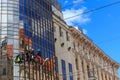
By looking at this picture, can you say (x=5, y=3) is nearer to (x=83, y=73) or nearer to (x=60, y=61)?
(x=60, y=61)

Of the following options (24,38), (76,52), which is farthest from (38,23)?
(76,52)

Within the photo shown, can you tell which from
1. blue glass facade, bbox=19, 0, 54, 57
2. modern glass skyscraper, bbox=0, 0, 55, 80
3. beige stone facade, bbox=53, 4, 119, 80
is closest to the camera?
modern glass skyscraper, bbox=0, 0, 55, 80

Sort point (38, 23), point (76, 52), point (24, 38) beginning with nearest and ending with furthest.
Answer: point (24, 38) < point (38, 23) < point (76, 52)

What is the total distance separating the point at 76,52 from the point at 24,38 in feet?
53.4

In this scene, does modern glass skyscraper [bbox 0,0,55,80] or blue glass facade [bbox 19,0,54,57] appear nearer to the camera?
modern glass skyscraper [bbox 0,0,55,80]

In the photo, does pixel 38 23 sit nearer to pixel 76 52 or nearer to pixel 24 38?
pixel 24 38

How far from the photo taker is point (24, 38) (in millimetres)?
41125

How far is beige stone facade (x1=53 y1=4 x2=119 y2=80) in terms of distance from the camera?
50653mm

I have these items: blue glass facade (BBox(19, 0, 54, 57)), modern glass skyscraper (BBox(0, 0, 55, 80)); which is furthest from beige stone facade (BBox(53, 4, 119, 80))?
modern glass skyscraper (BBox(0, 0, 55, 80))

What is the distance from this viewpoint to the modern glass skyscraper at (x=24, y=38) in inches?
1559

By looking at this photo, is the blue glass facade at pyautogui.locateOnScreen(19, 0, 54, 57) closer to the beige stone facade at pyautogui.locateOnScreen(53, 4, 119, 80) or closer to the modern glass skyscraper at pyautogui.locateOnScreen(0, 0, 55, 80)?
the modern glass skyscraper at pyautogui.locateOnScreen(0, 0, 55, 80)

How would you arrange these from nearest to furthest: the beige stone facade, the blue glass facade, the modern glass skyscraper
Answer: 1. the modern glass skyscraper
2. the blue glass facade
3. the beige stone facade

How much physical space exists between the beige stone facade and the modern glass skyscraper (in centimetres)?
429

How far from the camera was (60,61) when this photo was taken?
161 feet
